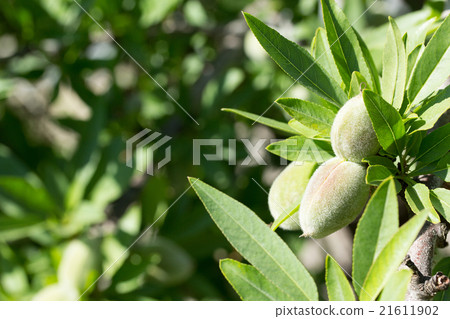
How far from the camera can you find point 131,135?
146 cm

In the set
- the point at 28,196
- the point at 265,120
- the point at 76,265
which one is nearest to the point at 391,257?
the point at 265,120

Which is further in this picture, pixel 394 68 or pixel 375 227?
pixel 394 68

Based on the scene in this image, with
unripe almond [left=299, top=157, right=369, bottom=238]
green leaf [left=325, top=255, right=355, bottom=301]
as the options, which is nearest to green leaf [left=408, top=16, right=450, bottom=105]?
unripe almond [left=299, top=157, right=369, bottom=238]

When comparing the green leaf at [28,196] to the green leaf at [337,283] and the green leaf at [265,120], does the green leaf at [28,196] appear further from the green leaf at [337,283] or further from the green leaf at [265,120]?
the green leaf at [337,283]

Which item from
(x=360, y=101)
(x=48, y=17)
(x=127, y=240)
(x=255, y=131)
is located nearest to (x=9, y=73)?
(x=48, y=17)

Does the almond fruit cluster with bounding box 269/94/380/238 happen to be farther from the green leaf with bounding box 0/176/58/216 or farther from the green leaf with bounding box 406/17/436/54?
the green leaf with bounding box 0/176/58/216

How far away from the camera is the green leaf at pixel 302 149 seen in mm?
585

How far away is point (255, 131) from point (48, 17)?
64cm

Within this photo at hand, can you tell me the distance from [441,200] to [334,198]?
11 centimetres

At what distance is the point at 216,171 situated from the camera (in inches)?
49.3

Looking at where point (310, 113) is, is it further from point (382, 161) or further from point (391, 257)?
point (391, 257)

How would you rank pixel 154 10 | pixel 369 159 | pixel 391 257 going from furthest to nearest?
1. pixel 154 10
2. pixel 369 159
3. pixel 391 257

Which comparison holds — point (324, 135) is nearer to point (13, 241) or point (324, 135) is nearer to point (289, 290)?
point (289, 290)

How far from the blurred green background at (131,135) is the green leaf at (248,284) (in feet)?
1.79
